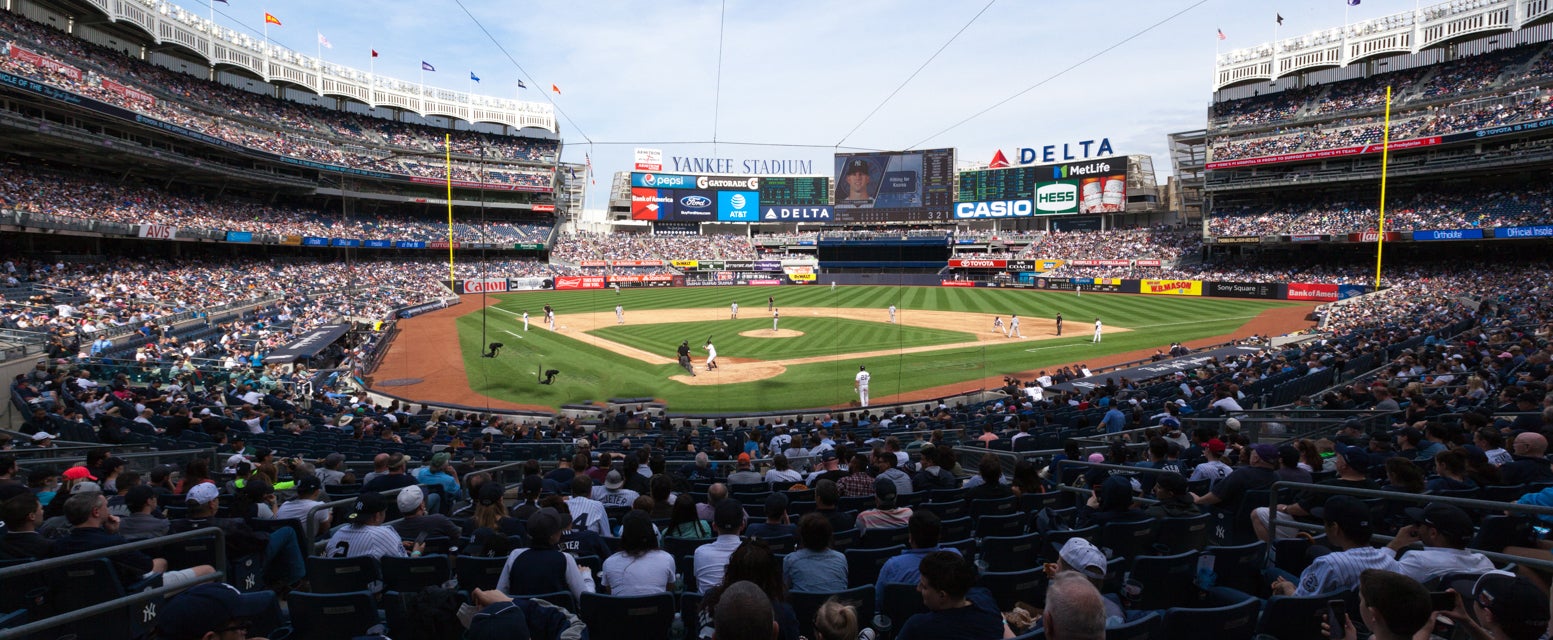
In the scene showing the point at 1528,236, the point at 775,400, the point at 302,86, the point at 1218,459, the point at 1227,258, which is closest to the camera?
the point at 1218,459

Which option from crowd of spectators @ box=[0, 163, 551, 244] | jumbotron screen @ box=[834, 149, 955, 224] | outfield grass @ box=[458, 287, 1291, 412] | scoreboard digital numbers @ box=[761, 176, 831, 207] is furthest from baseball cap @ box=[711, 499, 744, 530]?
scoreboard digital numbers @ box=[761, 176, 831, 207]

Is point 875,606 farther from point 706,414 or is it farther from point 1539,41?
point 1539,41

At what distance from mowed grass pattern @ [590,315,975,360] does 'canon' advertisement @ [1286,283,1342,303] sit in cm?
3422

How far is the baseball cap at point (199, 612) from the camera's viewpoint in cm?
357

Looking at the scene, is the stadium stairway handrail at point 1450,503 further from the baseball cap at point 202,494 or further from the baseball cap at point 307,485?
the baseball cap at point 202,494

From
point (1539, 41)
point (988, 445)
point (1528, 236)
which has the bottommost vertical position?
point (988, 445)

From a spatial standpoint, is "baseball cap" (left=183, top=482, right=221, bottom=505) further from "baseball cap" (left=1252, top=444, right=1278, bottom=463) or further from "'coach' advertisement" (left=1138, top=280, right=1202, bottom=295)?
"'coach' advertisement" (left=1138, top=280, right=1202, bottom=295)

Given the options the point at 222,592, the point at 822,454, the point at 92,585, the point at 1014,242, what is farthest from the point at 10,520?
the point at 1014,242

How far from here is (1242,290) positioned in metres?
59.5

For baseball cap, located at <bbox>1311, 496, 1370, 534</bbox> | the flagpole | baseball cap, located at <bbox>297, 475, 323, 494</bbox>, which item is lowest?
baseball cap, located at <bbox>297, 475, 323, 494</bbox>

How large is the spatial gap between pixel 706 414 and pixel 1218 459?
614 inches

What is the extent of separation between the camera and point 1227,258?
69500 mm

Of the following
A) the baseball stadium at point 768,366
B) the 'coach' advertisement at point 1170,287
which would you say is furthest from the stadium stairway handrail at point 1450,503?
the 'coach' advertisement at point 1170,287

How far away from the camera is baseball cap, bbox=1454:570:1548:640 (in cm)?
326
